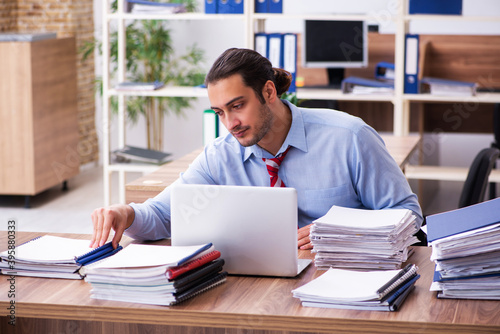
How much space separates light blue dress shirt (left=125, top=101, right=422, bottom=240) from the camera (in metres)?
2.04

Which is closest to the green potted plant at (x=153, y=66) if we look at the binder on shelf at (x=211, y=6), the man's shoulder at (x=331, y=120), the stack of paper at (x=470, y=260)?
the binder on shelf at (x=211, y=6)

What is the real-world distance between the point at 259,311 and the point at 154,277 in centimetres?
23

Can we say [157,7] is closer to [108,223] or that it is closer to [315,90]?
[315,90]

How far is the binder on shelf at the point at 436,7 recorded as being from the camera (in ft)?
14.3

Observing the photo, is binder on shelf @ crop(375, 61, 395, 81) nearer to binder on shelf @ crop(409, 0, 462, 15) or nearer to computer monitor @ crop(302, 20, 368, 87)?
computer monitor @ crop(302, 20, 368, 87)

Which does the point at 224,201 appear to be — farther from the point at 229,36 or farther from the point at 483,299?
the point at 229,36

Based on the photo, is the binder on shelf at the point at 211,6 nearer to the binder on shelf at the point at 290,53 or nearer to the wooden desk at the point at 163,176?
the binder on shelf at the point at 290,53

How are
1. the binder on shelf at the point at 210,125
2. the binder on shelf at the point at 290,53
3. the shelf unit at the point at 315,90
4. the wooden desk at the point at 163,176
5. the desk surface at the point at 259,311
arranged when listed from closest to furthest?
the desk surface at the point at 259,311 → the wooden desk at the point at 163,176 → the binder on shelf at the point at 210,125 → the shelf unit at the point at 315,90 → the binder on shelf at the point at 290,53

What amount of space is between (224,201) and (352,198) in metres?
0.57

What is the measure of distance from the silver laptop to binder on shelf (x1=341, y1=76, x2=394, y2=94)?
299 cm

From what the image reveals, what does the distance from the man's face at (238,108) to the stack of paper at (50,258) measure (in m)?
0.45

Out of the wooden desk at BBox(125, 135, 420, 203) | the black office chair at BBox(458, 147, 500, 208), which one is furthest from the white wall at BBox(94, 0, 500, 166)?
the black office chair at BBox(458, 147, 500, 208)

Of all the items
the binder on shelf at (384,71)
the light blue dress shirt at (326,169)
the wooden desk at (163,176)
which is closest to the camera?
the light blue dress shirt at (326,169)

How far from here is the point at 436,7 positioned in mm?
→ 4387
